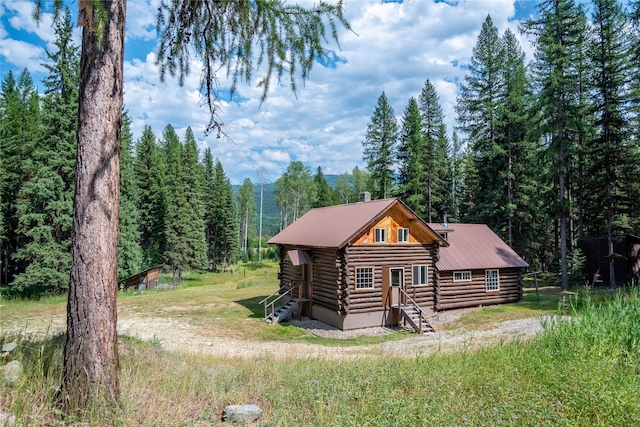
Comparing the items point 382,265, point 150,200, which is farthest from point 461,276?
point 150,200

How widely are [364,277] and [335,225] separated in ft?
11.2

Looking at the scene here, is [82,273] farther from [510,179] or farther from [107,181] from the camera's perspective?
[510,179]

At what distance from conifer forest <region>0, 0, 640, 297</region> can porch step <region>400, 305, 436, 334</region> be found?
24.6 feet

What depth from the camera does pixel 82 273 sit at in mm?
4328

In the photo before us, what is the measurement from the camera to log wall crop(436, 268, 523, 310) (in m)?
20.8

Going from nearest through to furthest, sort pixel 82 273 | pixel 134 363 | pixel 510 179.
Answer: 1. pixel 82 273
2. pixel 134 363
3. pixel 510 179

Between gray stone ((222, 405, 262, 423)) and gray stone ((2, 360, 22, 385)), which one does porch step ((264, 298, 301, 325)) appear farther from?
gray stone ((222, 405, 262, 423))

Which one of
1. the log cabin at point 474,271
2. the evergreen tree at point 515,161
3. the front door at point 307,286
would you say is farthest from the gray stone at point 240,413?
the evergreen tree at point 515,161

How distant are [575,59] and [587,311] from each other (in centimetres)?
2314

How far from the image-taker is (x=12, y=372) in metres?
4.74

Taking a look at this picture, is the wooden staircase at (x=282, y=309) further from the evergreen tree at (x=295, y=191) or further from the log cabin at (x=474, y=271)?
the evergreen tree at (x=295, y=191)

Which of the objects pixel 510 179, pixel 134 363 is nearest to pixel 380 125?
pixel 510 179

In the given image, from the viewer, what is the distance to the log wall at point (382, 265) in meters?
17.6

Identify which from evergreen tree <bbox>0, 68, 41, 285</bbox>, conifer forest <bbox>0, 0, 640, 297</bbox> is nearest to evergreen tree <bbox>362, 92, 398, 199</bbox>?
conifer forest <bbox>0, 0, 640, 297</bbox>
